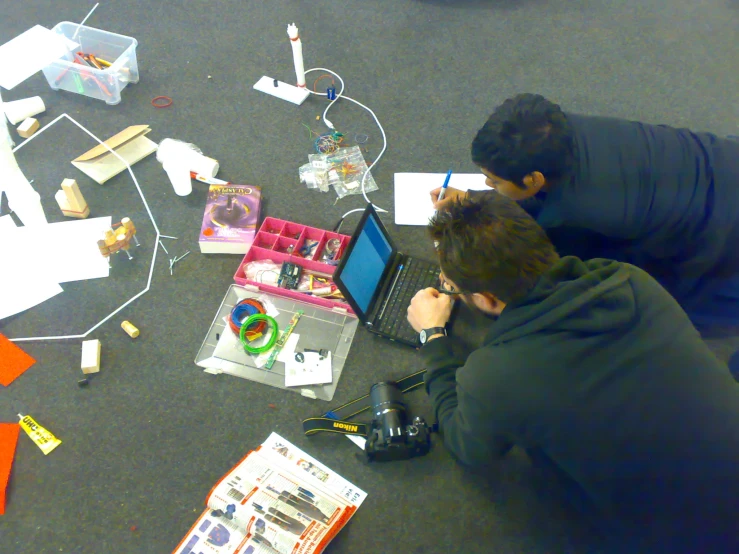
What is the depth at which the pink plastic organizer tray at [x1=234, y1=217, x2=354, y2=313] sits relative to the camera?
1.64 m

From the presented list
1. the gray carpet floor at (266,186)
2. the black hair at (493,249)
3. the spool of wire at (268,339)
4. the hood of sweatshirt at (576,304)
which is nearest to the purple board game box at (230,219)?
the gray carpet floor at (266,186)

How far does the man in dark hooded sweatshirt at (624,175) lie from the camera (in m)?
1.41

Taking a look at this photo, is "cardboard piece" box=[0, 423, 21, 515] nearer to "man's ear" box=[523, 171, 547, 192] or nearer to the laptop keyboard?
the laptop keyboard

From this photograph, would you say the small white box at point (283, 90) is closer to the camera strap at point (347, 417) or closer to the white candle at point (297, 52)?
the white candle at point (297, 52)

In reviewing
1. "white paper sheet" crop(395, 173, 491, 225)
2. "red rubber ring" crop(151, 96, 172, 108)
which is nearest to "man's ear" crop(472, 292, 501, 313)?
"white paper sheet" crop(395, 173, 491, 225)

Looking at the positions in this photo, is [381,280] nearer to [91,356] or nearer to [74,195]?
[91,356]

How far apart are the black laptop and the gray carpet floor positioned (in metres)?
0.08

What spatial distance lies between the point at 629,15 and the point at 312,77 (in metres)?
1.80

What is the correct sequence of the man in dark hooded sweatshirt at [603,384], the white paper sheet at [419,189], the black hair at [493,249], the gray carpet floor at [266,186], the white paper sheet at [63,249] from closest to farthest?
the man in dark hooded sweatshirt at [603,384] → the black hair at [493,249] → the gray carpet floor at [266,186] → the white paper sheet at [63,249] → the white paper sheet at [419,189]

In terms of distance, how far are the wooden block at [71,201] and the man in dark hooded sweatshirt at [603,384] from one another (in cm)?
142

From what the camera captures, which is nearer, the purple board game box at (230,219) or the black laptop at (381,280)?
the black laptop at (381,280)

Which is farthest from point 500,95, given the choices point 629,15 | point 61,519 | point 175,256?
point 61,519

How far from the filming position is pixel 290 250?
1.70 metres

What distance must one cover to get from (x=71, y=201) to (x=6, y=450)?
87cm
